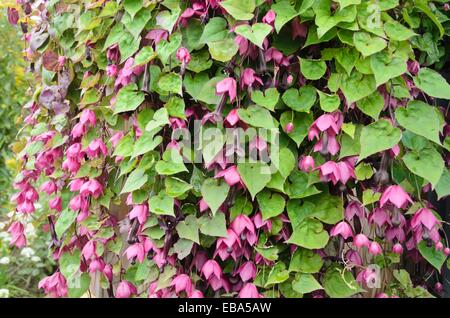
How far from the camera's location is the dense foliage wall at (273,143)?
1.25m

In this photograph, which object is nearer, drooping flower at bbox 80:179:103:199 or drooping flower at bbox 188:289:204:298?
drooping flower at bbox 188:289:204:298

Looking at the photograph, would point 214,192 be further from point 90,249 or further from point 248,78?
point 90,249

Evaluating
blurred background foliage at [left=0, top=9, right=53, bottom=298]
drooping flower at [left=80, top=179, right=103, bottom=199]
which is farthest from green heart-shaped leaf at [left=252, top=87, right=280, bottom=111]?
blurred background foliage at [left=0, top=9, right=53, bottom=298]

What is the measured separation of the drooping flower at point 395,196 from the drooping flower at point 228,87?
0.45m

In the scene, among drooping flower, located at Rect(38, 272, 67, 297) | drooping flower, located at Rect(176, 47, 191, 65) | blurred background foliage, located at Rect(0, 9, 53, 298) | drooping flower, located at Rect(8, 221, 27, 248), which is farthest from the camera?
blurred background foliage, located at Rect(0, 9, 53, 298)

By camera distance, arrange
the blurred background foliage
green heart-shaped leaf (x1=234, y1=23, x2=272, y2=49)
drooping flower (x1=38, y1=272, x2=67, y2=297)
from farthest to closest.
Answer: the blurred background foliage
drooping flower (x1=38, y1=272, x2=67, y2=297)
green heart-shaped leaf (x1=234, y1=23, x2=272, y2=49)

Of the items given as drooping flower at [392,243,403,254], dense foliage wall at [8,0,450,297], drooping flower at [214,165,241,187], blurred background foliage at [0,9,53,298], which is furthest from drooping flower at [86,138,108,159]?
blurred background foliage at [0,9,53,298]

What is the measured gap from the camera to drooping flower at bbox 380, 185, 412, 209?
1.23 meters

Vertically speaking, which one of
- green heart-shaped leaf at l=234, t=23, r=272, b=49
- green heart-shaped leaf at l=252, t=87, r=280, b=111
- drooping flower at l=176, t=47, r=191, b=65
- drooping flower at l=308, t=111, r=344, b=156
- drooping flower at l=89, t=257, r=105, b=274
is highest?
green heart-shaped leaf at l=234, t=23, r=272, b=49

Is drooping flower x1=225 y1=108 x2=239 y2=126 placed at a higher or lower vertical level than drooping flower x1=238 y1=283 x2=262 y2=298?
higher

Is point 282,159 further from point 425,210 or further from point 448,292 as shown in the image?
point 448,292

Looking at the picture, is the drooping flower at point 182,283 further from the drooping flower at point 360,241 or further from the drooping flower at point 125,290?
the drooping flower at point 360,241

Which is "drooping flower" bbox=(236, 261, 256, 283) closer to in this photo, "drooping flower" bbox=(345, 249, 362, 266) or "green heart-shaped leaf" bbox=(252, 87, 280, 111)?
"drooping flower" bbox=(345, 249, 362, 266)
